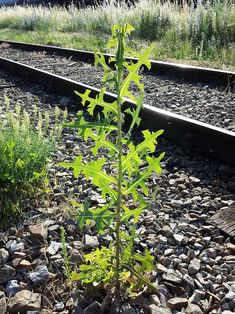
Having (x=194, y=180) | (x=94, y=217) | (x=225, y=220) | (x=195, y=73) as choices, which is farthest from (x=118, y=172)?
(x=195, y=73)

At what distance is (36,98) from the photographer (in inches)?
227

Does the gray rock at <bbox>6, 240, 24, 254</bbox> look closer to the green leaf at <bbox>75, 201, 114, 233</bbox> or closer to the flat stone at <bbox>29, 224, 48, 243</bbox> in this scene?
the flat stone at <bbox>29, 224, 48, 243</bbox>

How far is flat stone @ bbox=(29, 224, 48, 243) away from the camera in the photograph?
95.8 inches

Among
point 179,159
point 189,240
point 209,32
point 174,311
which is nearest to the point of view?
point 174,311

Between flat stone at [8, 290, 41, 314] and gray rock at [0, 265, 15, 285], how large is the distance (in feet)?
0.52

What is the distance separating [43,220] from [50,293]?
2.23ft

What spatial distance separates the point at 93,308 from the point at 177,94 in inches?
156

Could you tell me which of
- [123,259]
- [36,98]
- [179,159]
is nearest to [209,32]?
[36,98]

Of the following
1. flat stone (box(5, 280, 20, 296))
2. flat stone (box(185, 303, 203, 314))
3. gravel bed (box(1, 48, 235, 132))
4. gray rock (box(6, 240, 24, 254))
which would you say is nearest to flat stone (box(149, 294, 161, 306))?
flat stone (box(185, 303, 203, 314))

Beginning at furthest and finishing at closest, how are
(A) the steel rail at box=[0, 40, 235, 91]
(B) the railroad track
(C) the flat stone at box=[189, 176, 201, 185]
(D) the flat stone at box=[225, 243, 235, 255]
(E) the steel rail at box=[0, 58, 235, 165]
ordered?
(A) the steel rail at box=[0, 40, 235, 91] < (B) the railroad track < (E) the steel rail at box=[0, 58, 235, 165] < (C) the flat stone at box=[189, 176, 201, 185] < (D) the flat stone at box=[225, 243, 235, 255]

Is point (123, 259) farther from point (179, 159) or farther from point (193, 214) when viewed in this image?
point (179, 159)

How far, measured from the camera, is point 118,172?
1.86 m

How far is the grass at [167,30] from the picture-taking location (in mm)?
8195

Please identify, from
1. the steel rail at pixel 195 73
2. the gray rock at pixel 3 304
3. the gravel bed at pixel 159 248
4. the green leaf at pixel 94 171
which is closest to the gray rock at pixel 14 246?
the gravel bed at pixel 159 248
